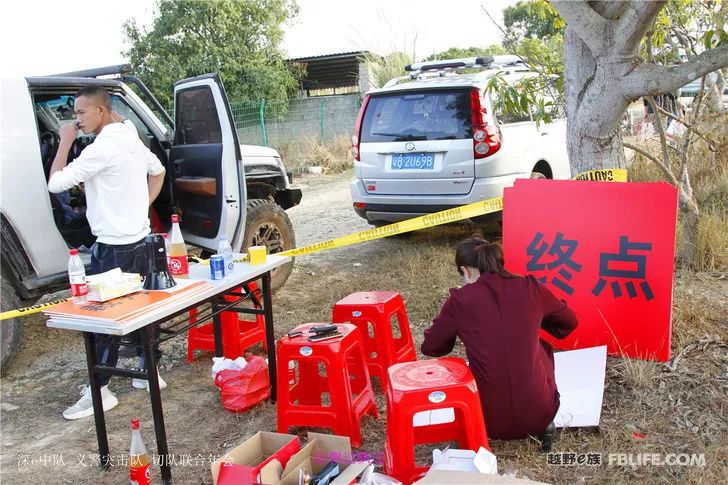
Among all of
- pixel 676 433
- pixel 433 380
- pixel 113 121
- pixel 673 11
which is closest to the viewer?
pixel 433 380

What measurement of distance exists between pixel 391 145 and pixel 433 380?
3863mm

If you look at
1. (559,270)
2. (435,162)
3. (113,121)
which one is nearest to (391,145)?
(435,162)

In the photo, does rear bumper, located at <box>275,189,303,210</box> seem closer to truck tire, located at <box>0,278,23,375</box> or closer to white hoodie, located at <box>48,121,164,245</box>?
white hoodie, located at <box>48,121,164,245</box>

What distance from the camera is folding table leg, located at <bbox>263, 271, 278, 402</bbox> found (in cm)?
371

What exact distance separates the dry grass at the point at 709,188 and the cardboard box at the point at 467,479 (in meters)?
3.79

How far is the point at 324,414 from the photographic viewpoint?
3.21 meters

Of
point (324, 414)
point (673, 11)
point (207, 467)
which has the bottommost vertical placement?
point (207, 467)

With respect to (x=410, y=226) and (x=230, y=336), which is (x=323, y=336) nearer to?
(x=230, y=336)

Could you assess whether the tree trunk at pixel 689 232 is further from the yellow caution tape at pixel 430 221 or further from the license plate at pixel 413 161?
the license plate at pixel 413 161

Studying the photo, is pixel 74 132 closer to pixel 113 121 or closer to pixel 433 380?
pixel 113 121

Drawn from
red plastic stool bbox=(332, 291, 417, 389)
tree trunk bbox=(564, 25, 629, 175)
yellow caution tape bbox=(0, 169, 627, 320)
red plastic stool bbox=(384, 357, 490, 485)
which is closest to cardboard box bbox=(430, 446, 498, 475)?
red plastic stool bbox=(384, 357, 490, 485)

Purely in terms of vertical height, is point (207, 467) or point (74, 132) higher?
point (74, 132)

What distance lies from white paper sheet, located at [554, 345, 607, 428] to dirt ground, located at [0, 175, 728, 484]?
7 cm

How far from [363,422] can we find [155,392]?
1154 millimetres
